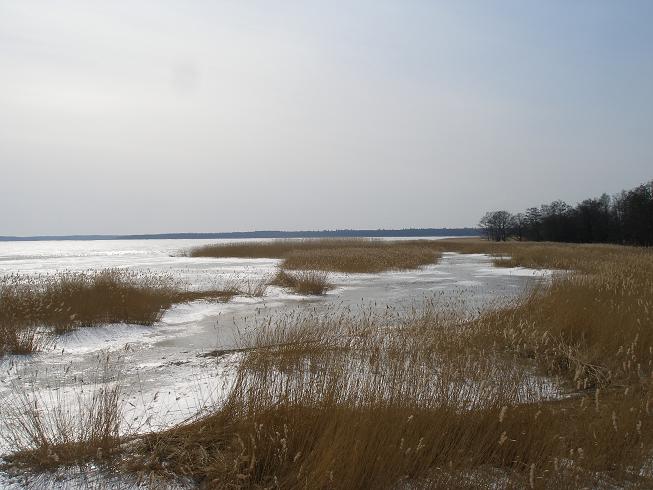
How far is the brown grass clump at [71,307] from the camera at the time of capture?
7430mm

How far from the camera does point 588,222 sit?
59.8 meters

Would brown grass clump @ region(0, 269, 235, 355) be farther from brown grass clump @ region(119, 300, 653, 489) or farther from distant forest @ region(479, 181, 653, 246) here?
distant forest @ region(479, 181, 653, 246)

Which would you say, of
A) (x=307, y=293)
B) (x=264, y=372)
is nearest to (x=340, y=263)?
(x=307, y=293)

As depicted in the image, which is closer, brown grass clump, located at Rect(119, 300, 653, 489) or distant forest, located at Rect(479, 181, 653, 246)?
brown grass clump, located at Rect(119, 300, 653, 489)

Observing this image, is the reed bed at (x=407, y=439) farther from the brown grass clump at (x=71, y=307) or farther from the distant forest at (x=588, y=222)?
the distant forest at (x=588, y=222)

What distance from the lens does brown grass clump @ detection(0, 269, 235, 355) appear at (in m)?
7.43

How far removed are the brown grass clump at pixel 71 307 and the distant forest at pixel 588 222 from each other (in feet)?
165

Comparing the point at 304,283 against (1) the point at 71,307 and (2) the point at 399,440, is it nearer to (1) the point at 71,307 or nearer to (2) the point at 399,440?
(1) the point at 71,307

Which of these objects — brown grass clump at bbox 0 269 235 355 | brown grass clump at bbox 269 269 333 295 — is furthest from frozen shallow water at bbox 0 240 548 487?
brown grass clump at bbox 269 269 333 295

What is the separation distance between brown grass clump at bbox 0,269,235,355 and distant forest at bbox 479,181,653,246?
5037 centimetres

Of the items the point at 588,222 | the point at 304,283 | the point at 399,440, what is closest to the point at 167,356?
the point at 399,440

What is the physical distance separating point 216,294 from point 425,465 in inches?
456

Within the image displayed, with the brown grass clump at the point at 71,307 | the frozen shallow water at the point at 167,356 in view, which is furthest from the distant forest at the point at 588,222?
the brown grass clump at the point at 71,307

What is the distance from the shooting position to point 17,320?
25.9 ft
